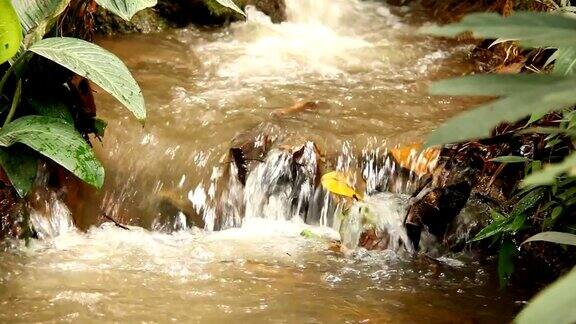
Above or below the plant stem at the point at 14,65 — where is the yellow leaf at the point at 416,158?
below

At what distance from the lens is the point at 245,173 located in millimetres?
3330

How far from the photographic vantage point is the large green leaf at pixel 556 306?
53 centimetres

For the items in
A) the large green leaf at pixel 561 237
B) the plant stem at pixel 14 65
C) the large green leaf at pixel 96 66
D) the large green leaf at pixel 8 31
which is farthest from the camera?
the plant stem at pixel 14 65

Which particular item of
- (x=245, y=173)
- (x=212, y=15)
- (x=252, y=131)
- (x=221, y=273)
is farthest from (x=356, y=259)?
(x=212, y=15)

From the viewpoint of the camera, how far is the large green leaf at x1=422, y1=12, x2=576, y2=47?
2.18 feet

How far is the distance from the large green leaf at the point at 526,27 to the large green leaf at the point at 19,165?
2133 millimetres

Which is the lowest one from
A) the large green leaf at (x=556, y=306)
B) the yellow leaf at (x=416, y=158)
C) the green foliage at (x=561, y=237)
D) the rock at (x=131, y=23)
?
the large green leaf at (x=556, y=306)

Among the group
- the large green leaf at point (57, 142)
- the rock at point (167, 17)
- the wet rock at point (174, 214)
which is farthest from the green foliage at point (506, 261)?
the rock at point (167, 17)

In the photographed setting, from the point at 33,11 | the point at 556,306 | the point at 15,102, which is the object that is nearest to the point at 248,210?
the point at 15,102

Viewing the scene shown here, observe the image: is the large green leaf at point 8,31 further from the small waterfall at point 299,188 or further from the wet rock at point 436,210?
the wet rock at point 436,210

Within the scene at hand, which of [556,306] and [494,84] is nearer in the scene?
[556,306]

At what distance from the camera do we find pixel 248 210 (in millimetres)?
3254

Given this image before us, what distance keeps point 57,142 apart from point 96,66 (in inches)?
13.6

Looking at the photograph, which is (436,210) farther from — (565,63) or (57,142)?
(57,142)
